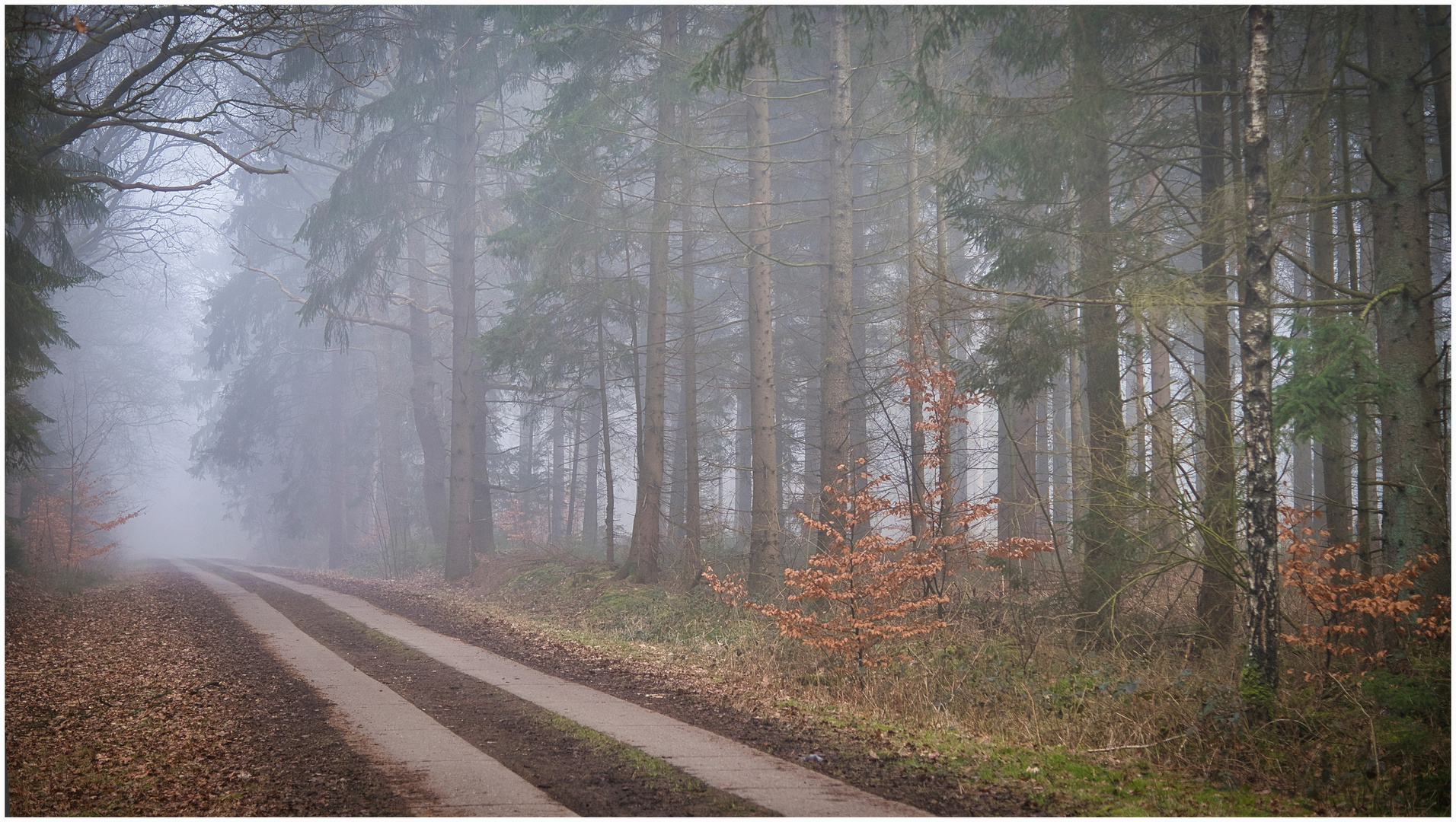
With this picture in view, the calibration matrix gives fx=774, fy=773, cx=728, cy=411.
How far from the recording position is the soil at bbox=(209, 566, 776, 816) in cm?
482

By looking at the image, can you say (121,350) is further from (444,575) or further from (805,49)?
(805,49)

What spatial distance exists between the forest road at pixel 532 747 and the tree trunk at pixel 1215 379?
4.61 meters

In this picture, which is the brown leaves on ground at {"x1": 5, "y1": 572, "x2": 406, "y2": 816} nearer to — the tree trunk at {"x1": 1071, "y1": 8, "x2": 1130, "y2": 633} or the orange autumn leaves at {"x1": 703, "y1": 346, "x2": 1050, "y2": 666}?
the orange autumn leaves at {"x1": 703, "y1": 346, "x2": 1050, "y2": 666}

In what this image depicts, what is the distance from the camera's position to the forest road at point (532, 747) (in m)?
4.82

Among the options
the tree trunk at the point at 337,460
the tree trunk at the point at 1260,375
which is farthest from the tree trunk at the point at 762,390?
the tree trunk at the point at 337,460

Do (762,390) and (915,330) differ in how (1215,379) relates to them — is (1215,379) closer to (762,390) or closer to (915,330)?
(915,330)

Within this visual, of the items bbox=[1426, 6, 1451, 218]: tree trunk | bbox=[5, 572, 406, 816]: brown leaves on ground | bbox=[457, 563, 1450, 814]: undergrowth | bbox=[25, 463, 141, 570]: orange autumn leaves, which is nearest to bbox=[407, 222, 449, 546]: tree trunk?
bbox=[25, 463, 141, 570]: orange autumn leaves

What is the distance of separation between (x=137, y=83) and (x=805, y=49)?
36.6ft

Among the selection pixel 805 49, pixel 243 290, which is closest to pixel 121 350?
pixel 243 290

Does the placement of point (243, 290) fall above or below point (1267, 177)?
above

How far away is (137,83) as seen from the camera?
35.2 ft

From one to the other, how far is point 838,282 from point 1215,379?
547 cm

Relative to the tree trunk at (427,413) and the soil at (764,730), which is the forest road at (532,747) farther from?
the tree trunk at (427,413)

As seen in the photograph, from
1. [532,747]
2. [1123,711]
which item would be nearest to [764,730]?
[532,747]
